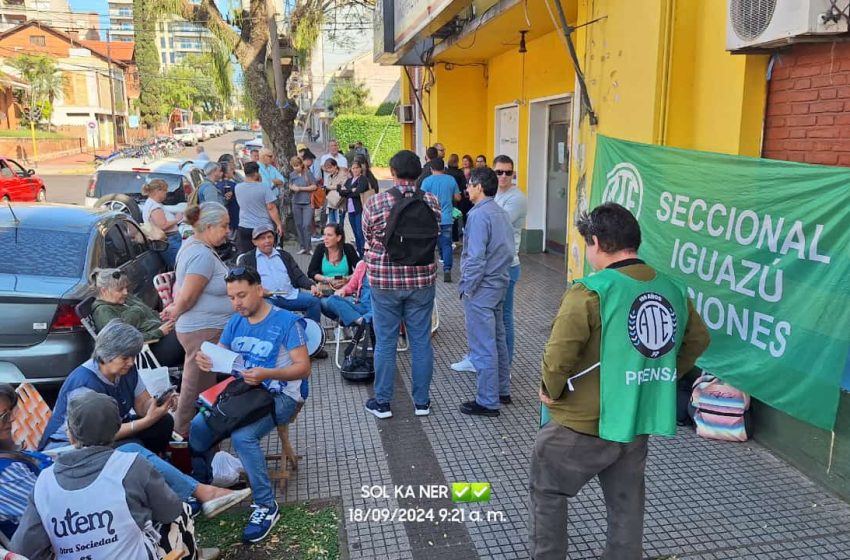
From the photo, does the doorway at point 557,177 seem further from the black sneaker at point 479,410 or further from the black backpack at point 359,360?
the black sneaker at point 479,410

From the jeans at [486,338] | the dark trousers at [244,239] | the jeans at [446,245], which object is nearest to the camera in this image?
the jeans at [486,338]

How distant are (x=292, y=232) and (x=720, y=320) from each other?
10.5 m

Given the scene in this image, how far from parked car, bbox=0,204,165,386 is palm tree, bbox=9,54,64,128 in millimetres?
46689

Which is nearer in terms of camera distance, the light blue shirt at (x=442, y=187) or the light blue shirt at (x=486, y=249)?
the light blue shirt at (x=486, y=249)

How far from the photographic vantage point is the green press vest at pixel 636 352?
2559 mm

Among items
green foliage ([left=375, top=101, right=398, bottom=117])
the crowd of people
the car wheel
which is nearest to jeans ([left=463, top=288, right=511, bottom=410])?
the crowd of people

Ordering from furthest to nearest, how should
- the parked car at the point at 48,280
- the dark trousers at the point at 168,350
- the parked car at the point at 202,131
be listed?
1. the parked car at the point at 202,131
2. the dark trousers at the point at 168,350
3. the parked car at the point at 48,280

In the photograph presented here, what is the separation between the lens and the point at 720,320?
4477 millimetres

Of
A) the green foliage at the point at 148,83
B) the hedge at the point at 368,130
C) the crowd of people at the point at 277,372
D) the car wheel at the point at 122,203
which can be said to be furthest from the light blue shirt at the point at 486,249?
the green foliage at the point at 148,83

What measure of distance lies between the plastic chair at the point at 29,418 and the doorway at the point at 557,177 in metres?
8.36

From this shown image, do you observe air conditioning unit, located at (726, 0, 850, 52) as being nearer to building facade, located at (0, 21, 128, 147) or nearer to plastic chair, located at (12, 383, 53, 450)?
plastic chair, located at (12, 383, 53, 450)

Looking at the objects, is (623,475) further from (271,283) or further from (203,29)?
(203,29)

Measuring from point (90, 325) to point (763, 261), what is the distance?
4.54 m

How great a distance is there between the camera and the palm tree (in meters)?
45.5
